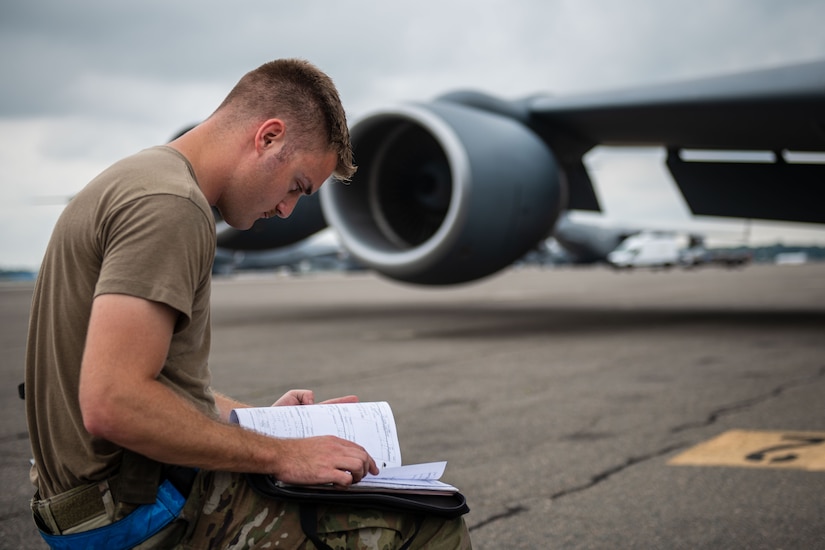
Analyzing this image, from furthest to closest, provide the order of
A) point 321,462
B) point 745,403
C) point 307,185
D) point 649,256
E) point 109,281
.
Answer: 1. point 649,256
2. point 745,403
3. point 307,185
4. point 321,462
5. point 109,281

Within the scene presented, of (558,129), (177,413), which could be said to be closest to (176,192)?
(177,413)

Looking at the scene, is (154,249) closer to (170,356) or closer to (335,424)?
(170,356)

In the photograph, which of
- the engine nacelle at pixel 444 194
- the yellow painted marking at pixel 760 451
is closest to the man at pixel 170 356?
the yellow painted marking at pixel 760 451

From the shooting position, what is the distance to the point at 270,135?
1389mm

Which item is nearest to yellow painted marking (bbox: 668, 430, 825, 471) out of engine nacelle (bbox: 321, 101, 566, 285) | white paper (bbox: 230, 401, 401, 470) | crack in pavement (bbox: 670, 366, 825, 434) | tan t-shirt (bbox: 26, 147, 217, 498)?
crack in pavement (bbox: 670, 366, 825, 434)

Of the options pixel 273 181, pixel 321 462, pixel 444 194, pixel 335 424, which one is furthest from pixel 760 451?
pixel 444 194

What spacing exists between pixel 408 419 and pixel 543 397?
1007mm

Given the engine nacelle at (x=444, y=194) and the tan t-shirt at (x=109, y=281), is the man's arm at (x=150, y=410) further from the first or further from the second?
the engine nacelle at (x=444, y=194)

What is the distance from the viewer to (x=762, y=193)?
9.63 m

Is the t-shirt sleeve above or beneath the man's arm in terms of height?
above

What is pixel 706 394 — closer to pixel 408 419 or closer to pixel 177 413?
pixel 408 419

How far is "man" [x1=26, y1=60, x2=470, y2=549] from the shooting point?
3.94 ft

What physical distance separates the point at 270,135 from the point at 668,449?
2.86m

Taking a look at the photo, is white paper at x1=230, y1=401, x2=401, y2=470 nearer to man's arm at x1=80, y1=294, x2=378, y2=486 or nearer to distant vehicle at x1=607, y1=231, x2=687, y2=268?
man's arm at x1=80, y1=294, x2=378, y2=486
